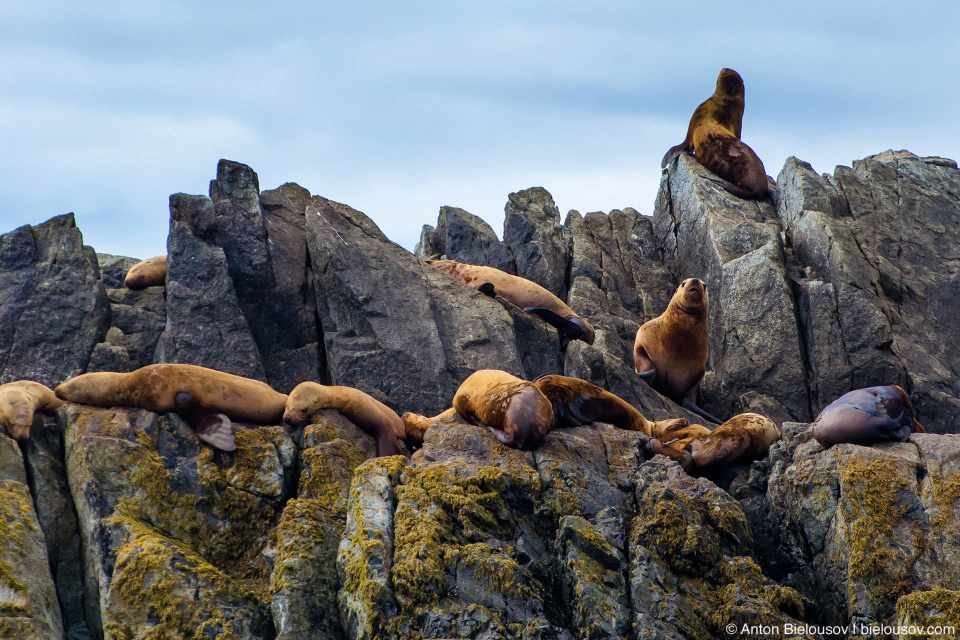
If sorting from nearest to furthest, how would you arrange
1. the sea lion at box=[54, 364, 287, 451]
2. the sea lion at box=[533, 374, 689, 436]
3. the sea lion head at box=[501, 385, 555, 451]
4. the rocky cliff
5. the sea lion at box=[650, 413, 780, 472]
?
the rocky cliff → the sea lion head at box=[501, 385, 555, 451] → the sea lion at box=[54, 364, 287, 451] → the sea lion at box=[650, 413, 780, 472] → the sea lion at box=[533, 374, 689, 436]

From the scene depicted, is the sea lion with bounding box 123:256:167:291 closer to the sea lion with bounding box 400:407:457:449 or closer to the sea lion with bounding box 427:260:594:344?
→ the sea lion with bounding box 427:260:594:344

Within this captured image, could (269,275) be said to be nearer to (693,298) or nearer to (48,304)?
(48,304)

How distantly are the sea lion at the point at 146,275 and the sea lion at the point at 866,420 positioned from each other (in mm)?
10209

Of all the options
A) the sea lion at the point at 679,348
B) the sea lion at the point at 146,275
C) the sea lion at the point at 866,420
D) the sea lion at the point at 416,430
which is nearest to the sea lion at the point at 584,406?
the sea lion at the point at 416,430

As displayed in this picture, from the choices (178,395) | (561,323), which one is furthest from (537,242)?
(178,395)

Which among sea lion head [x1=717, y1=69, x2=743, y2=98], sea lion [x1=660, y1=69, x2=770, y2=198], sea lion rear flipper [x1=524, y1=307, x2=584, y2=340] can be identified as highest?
sea lion head [x1=717, y1=69, x2=743, y2=98]

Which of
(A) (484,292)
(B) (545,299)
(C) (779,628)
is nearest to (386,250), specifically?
(A) (484,292)

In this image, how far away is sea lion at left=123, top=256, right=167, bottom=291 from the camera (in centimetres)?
1490

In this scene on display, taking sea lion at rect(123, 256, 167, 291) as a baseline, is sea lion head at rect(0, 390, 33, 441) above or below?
below

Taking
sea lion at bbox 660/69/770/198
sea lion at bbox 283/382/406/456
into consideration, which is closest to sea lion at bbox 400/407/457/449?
sea lion at bbox 283/382/406/456

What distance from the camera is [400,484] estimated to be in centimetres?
888

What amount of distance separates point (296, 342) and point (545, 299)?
4509 millimetres

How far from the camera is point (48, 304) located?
13.7 m

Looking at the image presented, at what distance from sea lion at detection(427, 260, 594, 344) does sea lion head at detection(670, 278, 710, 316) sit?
1.56 m
